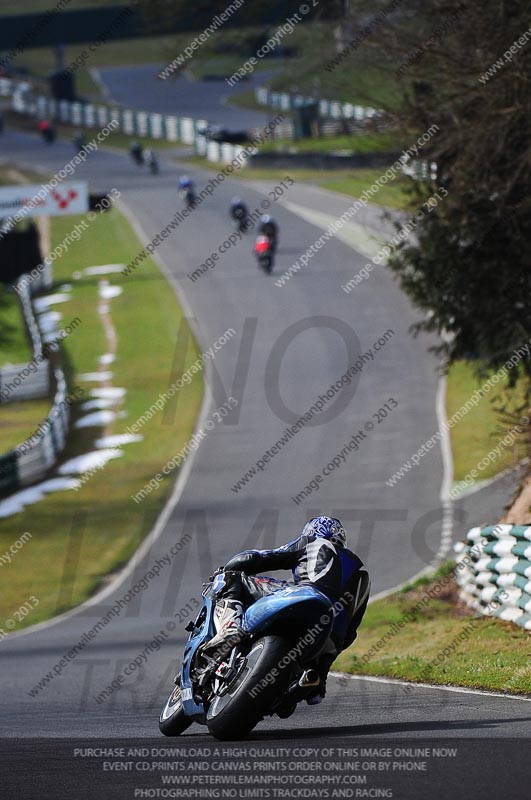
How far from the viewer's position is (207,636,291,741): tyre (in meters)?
7.26

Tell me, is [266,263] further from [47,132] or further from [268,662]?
[47,132]

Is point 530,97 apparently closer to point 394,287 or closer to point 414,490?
point 414,490

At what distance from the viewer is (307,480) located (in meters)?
26.1

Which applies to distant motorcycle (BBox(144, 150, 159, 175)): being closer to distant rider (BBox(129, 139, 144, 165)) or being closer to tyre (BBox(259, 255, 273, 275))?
distant rider (BBox(129, 139, 144, 165))

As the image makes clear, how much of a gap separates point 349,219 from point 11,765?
42.3m

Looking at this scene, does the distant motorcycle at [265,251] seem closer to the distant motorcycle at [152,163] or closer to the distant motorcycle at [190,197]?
the distant motorcycle at [190,197]

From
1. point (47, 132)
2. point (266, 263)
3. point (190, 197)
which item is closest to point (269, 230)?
point (266, 263)

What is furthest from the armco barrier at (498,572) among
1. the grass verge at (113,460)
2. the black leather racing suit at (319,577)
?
the grass verge at (113,460)

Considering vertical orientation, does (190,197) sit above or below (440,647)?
below

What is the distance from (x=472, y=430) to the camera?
2819 cm

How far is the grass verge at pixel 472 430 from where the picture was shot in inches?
990

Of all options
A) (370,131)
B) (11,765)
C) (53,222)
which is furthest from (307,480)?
(53,222)

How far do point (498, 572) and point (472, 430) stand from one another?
15385 millimetres

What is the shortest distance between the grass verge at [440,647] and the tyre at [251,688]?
103 inches
